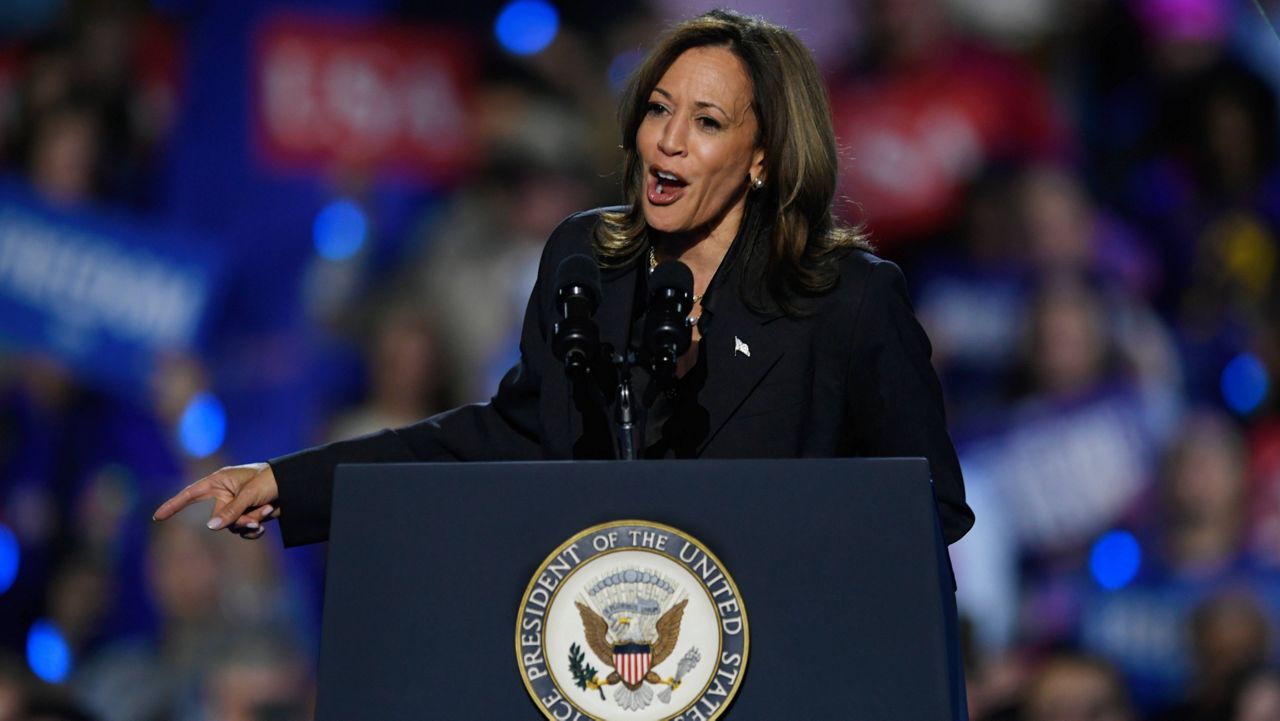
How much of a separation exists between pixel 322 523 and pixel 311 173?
351cm

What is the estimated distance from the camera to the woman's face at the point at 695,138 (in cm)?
195

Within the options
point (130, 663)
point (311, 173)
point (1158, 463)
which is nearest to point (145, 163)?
point (311, 173)

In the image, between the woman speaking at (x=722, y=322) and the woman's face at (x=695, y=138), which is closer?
the woman speaking at (x=722, y=322)

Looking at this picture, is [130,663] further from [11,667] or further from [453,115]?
[453,115]

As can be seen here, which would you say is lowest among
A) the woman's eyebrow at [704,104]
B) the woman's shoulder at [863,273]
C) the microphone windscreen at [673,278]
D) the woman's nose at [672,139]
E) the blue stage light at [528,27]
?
the microphone windscreen at [673,278]

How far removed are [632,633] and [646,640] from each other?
1 cm

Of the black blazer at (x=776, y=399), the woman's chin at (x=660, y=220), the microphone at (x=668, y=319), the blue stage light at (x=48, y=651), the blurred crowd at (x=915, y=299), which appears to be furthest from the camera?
the blurred crowd at (x=915, y=299)

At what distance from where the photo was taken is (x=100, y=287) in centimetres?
518

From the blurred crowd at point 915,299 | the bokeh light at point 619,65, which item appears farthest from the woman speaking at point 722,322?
the bokeh light at point 619,65

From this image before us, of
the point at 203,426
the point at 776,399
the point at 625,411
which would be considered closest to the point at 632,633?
the point at 625,411

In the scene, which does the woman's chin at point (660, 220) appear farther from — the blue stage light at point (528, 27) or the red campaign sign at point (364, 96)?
the blue stage light at point (528, 27)

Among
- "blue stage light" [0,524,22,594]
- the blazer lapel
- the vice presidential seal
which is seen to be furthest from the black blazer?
"blue stage light" [0,524,22,594]

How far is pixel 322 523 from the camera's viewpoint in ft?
6.05

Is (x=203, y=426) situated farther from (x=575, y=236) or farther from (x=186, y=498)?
(x=186, y=498)
